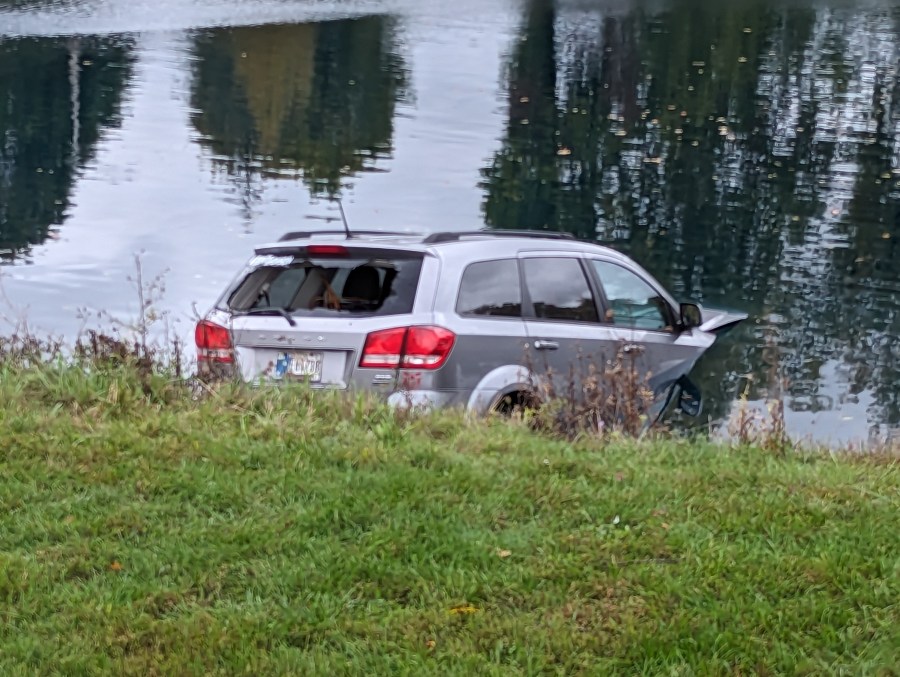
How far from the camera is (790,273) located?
1571cm

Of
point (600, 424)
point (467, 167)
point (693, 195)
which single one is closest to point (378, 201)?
point (467, 167)

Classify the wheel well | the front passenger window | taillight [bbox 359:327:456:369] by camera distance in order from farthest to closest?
the front passenger window < the wheel well < taillight [bbox 359:327:456:369]

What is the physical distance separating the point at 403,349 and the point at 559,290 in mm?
1710

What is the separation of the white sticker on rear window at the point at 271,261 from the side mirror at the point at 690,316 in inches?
141

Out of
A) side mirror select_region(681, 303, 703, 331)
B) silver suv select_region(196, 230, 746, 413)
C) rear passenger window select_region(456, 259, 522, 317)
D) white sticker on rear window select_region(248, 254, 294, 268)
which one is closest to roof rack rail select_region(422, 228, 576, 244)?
silver suv select_region(196, 230, 746, 413)

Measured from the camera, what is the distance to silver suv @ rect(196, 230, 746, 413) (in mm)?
7594

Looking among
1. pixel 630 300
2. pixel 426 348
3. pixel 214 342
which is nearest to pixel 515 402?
pixel 426 348

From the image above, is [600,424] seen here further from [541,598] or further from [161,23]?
[161,23]

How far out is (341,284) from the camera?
7875 millimetres

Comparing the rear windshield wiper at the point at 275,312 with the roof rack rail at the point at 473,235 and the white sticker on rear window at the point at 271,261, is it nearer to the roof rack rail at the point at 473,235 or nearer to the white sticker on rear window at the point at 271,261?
the white sticker on rear window at the point at 271,261

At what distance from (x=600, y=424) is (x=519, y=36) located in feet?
116

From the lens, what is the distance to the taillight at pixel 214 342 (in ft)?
25.7

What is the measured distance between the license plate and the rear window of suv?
0.90 feet

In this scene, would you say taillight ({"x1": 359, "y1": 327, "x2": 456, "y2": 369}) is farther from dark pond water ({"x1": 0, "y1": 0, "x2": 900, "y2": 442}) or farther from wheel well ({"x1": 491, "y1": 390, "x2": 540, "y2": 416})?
dark pond water ({"x1": 0, "y1": 0, "x2": 900, "y2": 442})
